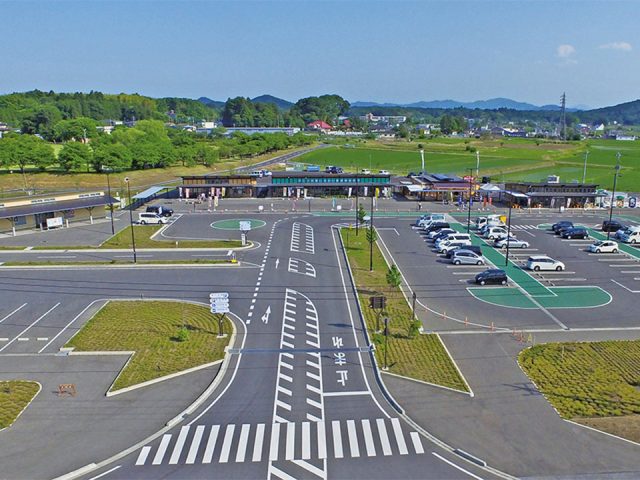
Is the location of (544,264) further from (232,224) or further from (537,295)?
(232,224)

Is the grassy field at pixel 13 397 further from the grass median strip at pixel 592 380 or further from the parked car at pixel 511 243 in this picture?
the parked car at pixel 511 243

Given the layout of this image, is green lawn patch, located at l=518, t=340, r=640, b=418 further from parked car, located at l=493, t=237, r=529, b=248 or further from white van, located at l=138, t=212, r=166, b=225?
white van, located at l=138, t=212, r=166, b=225

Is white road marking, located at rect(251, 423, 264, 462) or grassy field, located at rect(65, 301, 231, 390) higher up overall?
grassy field, located at rect(65, 301, 231, 390)

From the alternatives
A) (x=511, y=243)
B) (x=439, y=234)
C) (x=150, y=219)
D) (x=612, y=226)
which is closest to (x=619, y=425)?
(x=511, y=243)

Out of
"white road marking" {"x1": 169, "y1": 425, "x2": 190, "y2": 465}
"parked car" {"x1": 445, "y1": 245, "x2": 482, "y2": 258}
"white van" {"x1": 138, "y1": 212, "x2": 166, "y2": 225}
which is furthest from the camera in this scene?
"white van" {"x1": 138, "y1": 212, "x2": 166, "y2": 225}

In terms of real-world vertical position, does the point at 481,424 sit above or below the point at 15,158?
below

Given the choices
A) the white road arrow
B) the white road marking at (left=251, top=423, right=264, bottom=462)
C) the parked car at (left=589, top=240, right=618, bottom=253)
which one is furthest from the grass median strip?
the parked car at (left=589, top=240, right=618, bottom=253)

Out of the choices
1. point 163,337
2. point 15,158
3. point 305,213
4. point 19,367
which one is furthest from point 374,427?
point 15,158

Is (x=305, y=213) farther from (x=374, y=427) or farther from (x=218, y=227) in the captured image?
(x=374, y=427)
